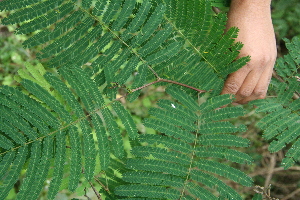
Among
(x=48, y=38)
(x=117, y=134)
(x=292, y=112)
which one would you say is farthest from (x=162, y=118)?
(x=292, y=112)

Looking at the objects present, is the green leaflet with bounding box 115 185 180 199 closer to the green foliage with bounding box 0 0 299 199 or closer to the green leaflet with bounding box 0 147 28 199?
the green foliage with bounding box 0 0 299 199

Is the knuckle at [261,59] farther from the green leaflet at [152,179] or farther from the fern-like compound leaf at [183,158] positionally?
the green leaflet at [152,179]

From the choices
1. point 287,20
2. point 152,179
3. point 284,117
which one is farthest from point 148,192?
point 287,20

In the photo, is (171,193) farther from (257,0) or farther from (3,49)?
(3,49)

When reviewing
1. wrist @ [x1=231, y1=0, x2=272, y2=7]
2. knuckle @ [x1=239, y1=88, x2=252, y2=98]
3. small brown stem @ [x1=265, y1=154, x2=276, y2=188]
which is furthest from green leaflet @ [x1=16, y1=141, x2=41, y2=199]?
small brown stem @ [x1=265, y1=154, x2=276, y2=188]

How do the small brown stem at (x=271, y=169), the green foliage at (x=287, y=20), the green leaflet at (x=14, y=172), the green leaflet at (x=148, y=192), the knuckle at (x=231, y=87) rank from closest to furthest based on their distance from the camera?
the green leaflet at (x=14, y=172) < the green leaflet at (x=148, y=192) < the knuckle at (x=231, y=87) < the small brown stem at (x=271, y=169) < the green foliage at (x=287, y=20)

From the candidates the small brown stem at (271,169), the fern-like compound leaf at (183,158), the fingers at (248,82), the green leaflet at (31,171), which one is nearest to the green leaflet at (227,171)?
the fern-like compound leaf at (183,158)

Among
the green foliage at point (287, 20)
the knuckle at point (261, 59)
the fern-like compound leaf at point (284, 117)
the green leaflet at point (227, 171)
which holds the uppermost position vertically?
the green foliage at point (287, 20)
